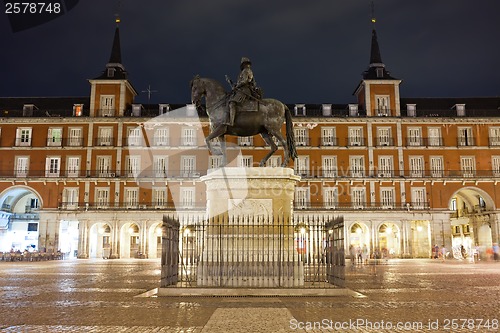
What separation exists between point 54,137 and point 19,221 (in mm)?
11066

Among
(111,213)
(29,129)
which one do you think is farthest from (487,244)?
(29,129)

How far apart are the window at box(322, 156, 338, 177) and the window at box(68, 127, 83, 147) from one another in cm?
2272

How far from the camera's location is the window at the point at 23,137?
4356 cm

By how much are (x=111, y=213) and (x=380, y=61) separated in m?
30.3

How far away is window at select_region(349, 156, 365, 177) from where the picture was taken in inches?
1703

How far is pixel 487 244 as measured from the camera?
43531 millimetres

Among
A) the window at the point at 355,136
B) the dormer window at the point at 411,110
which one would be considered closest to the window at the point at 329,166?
the window at the point at 355,136

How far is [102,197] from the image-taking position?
141 ft

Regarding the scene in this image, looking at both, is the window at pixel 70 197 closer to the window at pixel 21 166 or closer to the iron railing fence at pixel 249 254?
the window at pixel 21 166

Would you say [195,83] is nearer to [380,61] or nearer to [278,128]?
[278,128]

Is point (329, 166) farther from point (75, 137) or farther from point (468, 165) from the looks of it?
point (75, 137)

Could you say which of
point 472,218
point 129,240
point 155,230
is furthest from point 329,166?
point 129,240

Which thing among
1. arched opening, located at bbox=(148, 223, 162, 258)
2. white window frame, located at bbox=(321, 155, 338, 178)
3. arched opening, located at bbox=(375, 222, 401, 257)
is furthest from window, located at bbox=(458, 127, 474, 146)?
arched opening, located at bbox=(148, 223, 162, 258)

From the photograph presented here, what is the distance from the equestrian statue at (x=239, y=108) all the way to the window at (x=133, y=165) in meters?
33.5
